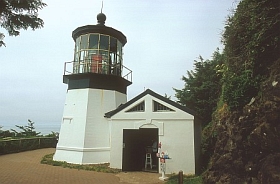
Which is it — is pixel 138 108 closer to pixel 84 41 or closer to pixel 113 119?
pixel 113 119

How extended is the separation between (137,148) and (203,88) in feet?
30.8

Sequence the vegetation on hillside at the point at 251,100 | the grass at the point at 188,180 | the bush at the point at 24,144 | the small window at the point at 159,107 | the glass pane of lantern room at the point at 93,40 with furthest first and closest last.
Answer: the bush at the point at 24,144 → the glass pane of lantern room at the point at 93,40 → the small window at the point at 159,107 → the grass at the point at 188,180 → the vegetation on hillside at the point at 251,100

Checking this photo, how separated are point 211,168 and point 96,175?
503 centimetres

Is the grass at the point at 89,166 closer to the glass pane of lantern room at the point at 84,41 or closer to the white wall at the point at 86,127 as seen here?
the white wall at the point at 86,127

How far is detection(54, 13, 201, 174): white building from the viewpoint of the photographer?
10.2m

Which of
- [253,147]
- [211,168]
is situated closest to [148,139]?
[211,168]

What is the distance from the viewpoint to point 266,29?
6.00 meters

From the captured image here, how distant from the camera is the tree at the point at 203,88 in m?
18.3

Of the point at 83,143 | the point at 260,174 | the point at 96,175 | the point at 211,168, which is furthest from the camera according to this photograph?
the point at 83,143

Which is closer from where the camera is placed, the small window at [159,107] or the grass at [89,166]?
the grass at [89,166]

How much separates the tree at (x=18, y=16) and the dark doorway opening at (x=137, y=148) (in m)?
6.72

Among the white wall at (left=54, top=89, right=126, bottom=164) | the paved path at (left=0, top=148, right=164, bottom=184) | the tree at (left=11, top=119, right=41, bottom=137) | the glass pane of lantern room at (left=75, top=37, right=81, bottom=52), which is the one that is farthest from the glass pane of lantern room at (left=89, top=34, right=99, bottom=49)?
the tree at (left=11, top=119, right=41, bottom=137)

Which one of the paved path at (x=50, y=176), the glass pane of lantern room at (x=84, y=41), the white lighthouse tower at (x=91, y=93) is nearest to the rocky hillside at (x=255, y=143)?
the paved path at (x=50, y=176)

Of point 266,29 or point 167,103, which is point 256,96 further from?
point 167,103
